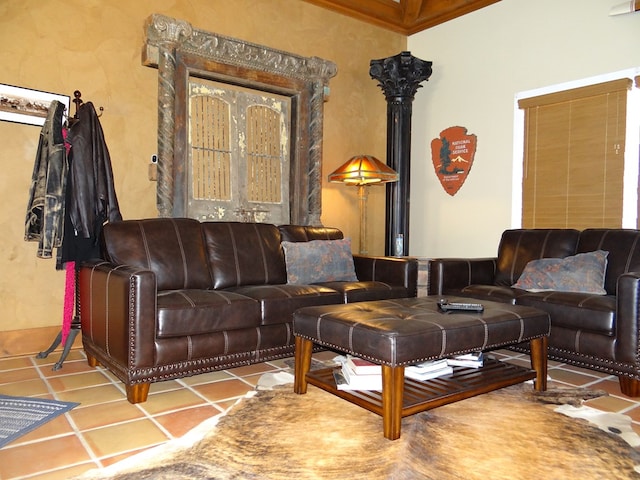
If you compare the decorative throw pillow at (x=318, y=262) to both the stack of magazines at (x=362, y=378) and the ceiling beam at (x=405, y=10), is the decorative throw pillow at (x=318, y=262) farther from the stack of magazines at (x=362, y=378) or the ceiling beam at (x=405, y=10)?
the ceiling beam at (x=405, y=10)

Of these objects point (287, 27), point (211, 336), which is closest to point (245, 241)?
point (211, 336)

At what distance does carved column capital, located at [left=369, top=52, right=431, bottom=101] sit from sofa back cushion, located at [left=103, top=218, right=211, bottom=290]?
104 inches

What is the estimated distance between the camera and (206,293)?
9.42ft

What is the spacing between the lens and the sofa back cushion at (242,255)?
342 centimetres

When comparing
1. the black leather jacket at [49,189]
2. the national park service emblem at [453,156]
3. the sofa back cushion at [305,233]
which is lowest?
the sofa back cushion at [305,233]

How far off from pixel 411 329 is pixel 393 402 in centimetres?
31

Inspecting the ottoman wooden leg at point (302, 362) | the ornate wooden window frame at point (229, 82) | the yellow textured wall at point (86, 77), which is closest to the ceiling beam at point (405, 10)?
the yellow textured wall at point (86, 77)

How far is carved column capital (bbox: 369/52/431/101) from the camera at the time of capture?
190 inches

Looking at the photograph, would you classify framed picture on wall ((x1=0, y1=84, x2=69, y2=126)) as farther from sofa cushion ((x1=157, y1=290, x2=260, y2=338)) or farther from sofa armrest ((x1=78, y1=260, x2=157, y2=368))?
sofa cushion ((x1=157, y1=290, x2=260, y2=338))

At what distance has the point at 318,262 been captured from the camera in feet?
12.0

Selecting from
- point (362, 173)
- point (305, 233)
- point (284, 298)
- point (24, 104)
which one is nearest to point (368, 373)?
point (284, 298)

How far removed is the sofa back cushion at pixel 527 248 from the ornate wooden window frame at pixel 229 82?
1697 millimetres

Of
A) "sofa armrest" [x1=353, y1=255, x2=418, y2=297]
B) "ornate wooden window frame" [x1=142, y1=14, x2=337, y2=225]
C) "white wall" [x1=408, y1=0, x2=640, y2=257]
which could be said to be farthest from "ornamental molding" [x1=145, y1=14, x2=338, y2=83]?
"sofa armrest" [x1=353, y1=255, x2=418, y2=297]

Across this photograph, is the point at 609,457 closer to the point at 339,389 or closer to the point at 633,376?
the point at 633,376
